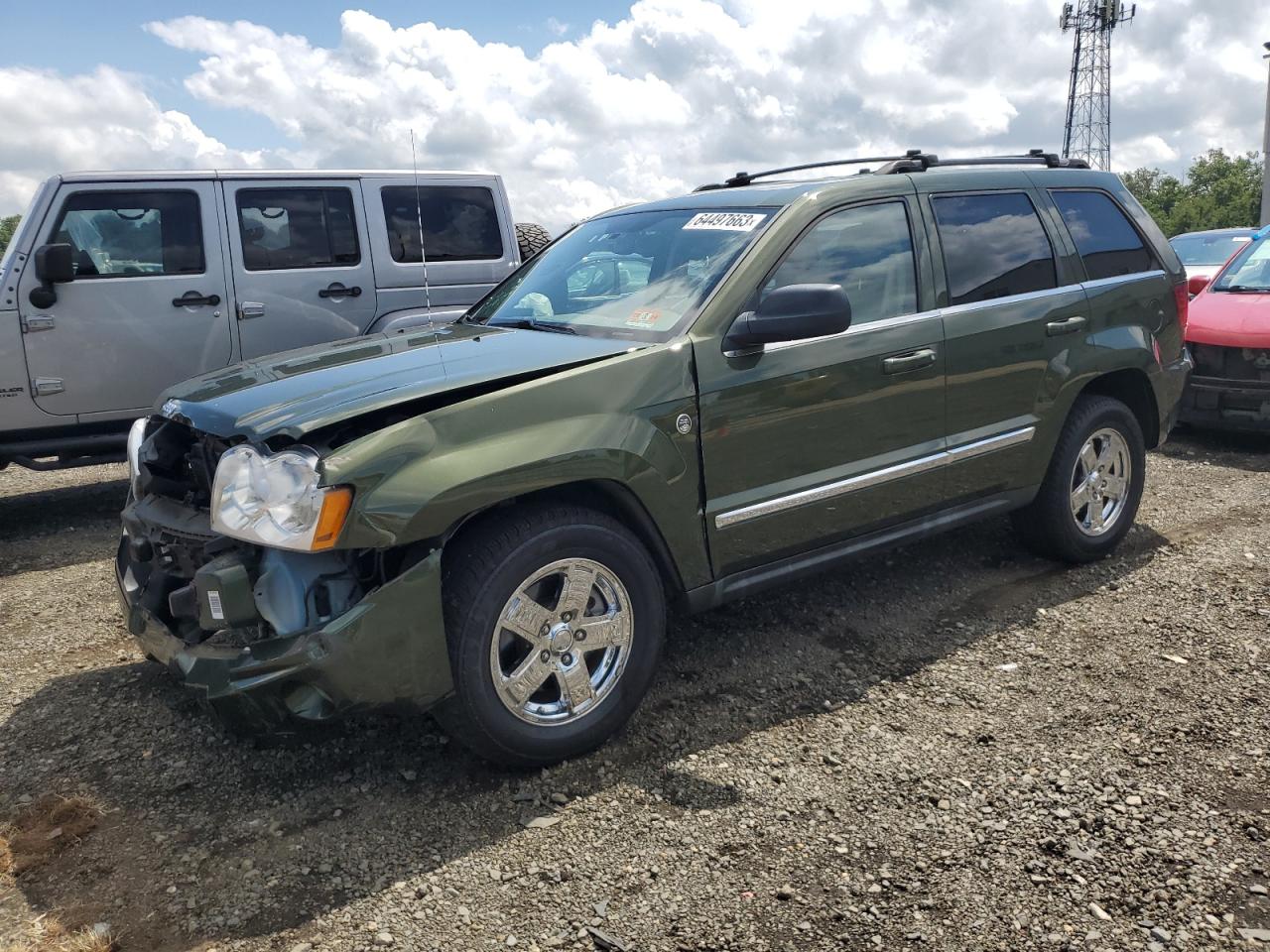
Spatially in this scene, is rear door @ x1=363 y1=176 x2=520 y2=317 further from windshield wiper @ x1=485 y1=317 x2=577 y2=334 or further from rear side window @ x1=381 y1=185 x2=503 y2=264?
windshield wiper @ x1=485 y1=317 x2=577 y2=334

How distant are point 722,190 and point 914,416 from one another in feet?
4.19

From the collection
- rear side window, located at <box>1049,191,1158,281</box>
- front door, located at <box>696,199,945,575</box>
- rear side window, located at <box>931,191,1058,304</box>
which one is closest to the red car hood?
rear side window, located at <box>1049,191,1158,281</box>

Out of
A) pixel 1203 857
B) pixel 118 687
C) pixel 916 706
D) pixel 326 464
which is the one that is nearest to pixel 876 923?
pixel 1203 857

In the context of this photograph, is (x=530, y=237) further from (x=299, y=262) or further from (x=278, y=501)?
(x=278, y=501)

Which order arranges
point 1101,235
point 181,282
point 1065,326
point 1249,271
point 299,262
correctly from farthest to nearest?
point 1249,271, point 299,262, point 181,282, point 1101,235, point 1065,326

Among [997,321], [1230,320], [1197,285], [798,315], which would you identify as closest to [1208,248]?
[1197,285]

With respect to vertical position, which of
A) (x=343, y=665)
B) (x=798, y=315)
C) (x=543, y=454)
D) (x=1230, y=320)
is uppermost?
(x=798, y=315)

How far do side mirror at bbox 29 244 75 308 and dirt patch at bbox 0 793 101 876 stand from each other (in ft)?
13.6

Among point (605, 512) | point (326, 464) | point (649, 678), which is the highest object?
point (326, 464)

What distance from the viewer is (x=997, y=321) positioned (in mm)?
4457

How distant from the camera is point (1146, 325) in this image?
514 cm

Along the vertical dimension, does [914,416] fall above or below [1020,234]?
below

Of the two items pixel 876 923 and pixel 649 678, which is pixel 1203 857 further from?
pixel 649 678

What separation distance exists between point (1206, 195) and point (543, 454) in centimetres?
8970
